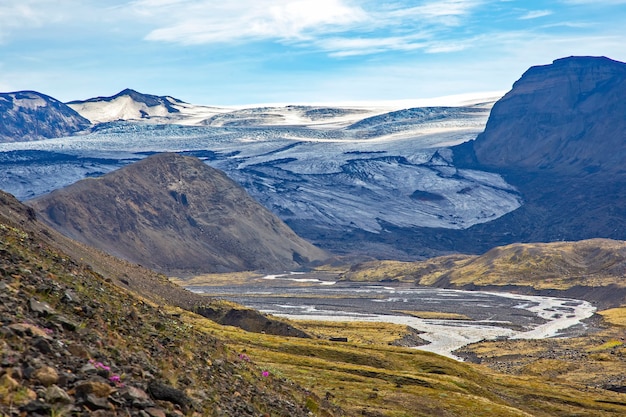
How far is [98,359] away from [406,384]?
45.2m

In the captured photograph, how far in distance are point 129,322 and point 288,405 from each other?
24.0 ft

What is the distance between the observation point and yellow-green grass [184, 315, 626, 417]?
2176 inches

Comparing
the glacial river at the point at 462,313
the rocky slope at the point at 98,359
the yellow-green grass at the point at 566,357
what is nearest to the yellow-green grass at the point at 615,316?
the glacial river at the point at 462,313

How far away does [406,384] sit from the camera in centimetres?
6306

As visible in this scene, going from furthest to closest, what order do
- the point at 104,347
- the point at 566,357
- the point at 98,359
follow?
the point at 566,357, the point at 104,347, the point at 98,359

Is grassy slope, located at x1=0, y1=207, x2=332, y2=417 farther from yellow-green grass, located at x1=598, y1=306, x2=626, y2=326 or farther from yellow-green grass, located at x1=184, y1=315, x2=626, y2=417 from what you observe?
yellow-green grass, located at x1=598, y1=306, x2=626, y2=326

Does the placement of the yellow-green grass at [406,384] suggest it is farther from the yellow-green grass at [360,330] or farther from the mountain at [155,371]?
the yellow-green grass at [360,330]

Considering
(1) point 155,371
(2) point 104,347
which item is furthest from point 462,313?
(2) point 104,347

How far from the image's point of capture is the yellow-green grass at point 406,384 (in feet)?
181

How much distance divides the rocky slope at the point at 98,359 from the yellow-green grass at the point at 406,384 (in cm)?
1637

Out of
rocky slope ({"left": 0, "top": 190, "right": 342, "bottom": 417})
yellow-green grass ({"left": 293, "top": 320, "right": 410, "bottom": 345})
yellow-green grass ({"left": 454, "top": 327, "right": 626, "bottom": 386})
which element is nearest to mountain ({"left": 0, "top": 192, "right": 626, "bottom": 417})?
rocky slope ({"left": 0, "top": 190, "right": 342, "bottom": 417})

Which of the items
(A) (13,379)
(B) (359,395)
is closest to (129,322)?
(A) (13,379)

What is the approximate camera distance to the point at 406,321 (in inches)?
6476

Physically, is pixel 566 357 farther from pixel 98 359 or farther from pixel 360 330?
pixel 98 359
